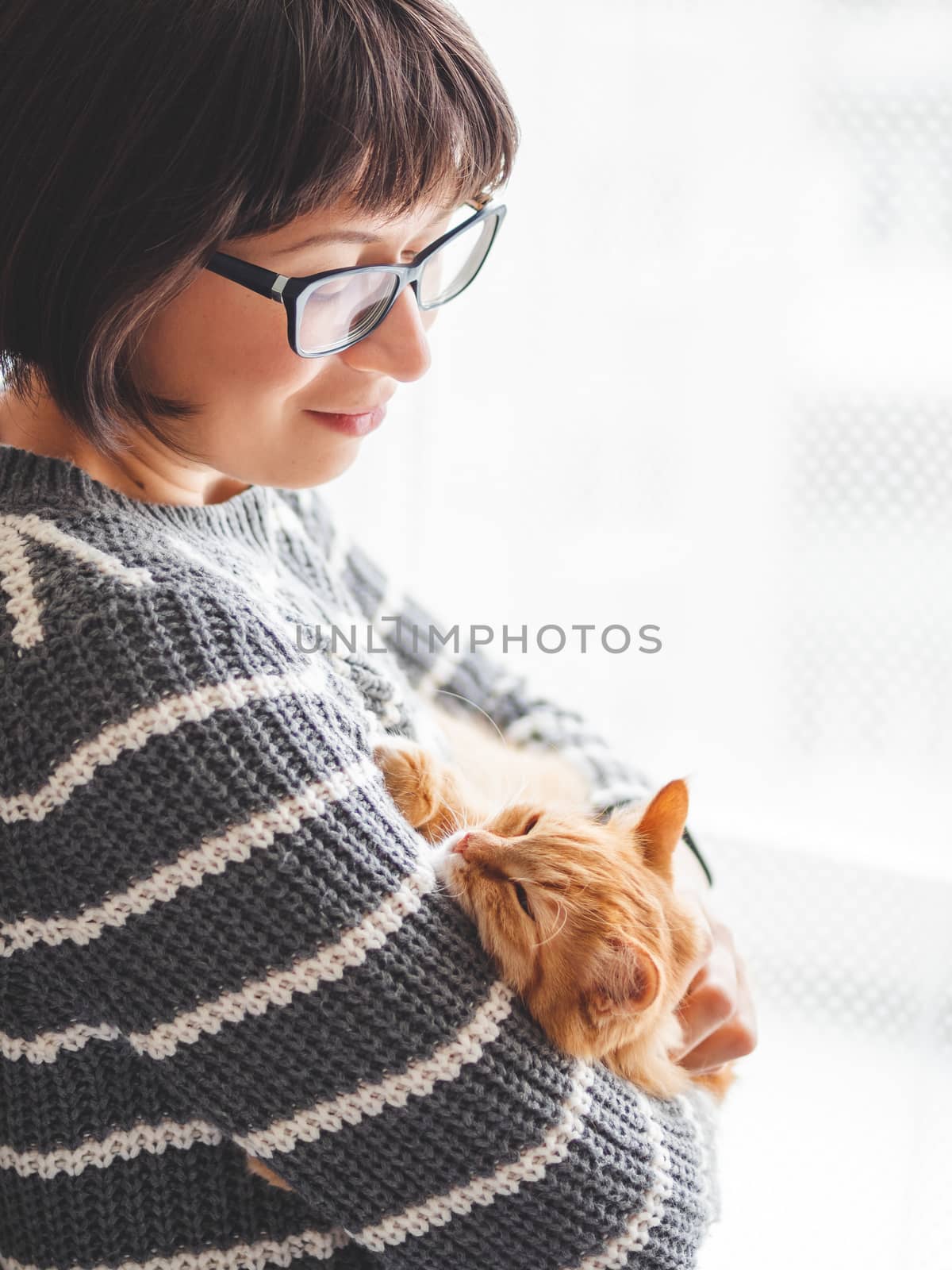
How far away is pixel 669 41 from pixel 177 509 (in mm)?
1016

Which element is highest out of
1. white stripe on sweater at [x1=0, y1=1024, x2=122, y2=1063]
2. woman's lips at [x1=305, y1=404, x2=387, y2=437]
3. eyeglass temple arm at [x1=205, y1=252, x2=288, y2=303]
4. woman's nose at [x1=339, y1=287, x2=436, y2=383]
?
eyeglass temple arm at [x1=205, y1=252, x2=288, y2=303]

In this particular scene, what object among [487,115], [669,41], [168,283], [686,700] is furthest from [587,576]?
[168,283]

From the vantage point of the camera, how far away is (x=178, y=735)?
2.37 ft

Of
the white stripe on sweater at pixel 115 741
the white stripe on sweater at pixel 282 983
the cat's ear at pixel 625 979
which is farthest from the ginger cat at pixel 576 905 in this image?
the white stripe on sweater at pixel 115 741

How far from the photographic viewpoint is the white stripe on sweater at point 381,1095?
0.75 m

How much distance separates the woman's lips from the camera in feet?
3.14

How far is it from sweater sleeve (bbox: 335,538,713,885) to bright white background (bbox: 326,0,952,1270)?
14.6 inches

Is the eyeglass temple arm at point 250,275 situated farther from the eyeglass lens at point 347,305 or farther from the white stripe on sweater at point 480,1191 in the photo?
the white stripe on sweater at point 480,1191

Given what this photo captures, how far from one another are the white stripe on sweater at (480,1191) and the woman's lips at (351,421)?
0.62m

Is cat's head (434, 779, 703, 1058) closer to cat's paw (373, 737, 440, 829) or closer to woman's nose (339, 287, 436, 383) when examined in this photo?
cat's paw (373, 737, 440, 829)

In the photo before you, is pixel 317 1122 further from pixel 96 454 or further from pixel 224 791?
pixel 96 454

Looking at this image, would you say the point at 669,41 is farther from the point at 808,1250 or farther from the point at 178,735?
the point at 808,1250

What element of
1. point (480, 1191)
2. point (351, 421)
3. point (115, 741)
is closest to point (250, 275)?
point (351, 421)

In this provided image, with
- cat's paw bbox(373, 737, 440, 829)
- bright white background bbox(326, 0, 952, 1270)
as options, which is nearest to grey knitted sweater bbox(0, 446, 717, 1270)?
cat's paw bbox(373, 737, 440, 829)
